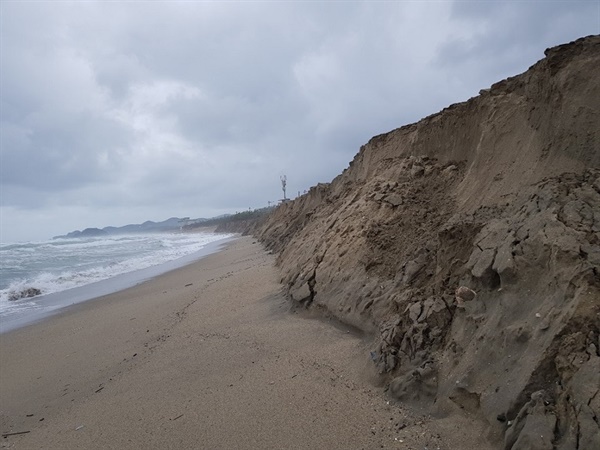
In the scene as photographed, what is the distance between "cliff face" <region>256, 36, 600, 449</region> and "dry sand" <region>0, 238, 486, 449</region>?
43cm

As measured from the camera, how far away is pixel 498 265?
13.0 feet

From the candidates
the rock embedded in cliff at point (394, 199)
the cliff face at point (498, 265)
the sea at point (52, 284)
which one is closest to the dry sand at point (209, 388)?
the cliff face at point (498, 265)

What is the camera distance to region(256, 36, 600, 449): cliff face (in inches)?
115

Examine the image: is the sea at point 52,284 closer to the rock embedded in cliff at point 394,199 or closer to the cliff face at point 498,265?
the cliff face at point 498,265

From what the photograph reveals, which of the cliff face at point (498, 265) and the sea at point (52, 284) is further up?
the cliff face at point (498, 265)

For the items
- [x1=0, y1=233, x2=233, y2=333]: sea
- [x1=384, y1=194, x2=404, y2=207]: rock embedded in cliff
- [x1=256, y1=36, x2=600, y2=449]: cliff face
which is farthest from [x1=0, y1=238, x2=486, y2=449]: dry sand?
[x1=0, y1=233, x2=233, y2=333]: sea

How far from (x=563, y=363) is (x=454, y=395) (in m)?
1.00

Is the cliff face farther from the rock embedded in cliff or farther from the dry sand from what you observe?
the dry sand

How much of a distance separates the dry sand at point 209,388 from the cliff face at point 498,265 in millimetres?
434

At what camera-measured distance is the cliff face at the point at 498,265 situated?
9.59 ft

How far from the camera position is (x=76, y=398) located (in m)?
5.45

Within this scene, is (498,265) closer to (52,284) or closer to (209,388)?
(209,388)

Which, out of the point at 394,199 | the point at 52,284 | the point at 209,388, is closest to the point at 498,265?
the point at 209,388

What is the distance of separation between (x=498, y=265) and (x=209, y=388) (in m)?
3.59
